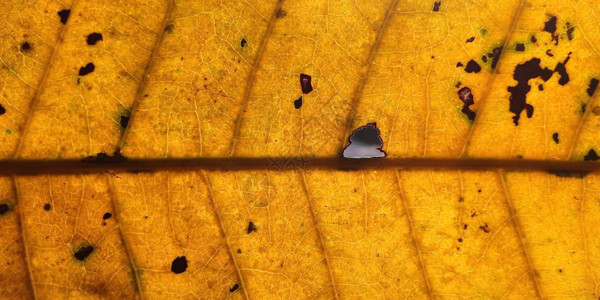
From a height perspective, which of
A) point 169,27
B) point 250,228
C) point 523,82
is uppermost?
point 523,82

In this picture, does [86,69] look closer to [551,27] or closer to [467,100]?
[467,100]

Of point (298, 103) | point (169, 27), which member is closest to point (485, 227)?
point (298, 103)

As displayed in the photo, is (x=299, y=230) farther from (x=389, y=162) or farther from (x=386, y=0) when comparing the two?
(x=386, y=0)

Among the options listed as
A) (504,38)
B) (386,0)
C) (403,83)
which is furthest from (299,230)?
(504,38)

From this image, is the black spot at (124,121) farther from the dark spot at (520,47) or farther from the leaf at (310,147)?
the dark spot at (520,47)

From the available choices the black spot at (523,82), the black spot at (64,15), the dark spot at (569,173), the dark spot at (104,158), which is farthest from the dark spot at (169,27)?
the dark spot at (569,173)

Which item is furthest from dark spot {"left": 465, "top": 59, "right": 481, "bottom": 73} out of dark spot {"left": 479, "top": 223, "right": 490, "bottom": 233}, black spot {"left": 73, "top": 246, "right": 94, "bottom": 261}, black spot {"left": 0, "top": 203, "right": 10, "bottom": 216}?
black spot {"left": 0, "top": 203, "right": 10, "bottom": 216}
